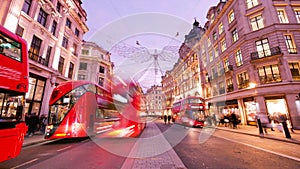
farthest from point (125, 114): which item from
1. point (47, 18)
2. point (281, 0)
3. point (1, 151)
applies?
point (281, 0)

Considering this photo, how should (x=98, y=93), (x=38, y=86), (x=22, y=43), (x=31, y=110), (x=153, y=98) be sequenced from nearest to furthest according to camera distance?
(x=22, y=43), (x=98, y=93), (x=31, y=110), (x=38, y=86), (x=153, y=98)

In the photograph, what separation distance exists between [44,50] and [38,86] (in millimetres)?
4267

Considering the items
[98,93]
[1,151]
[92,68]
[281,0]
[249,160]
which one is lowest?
[249,160]

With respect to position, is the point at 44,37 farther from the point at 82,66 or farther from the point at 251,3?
the point at 251,3

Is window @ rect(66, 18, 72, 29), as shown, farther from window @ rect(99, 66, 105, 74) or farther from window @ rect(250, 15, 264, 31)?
window @ rect(250, 15, 264, 31)

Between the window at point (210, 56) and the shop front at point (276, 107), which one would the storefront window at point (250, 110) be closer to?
the shop front at point (276, 107)

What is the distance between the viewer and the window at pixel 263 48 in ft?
49.3

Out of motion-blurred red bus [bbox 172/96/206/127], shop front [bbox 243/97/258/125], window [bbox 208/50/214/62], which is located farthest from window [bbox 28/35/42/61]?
window [bbox 208/50/214/62]

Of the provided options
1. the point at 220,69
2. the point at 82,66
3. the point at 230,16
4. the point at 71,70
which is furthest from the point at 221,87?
the point at 82,66

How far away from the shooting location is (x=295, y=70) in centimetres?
1371

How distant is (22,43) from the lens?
5.07 m

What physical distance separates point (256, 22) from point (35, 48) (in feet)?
89.5

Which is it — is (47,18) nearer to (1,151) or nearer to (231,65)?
(1,151)

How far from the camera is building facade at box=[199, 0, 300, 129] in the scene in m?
13.6
